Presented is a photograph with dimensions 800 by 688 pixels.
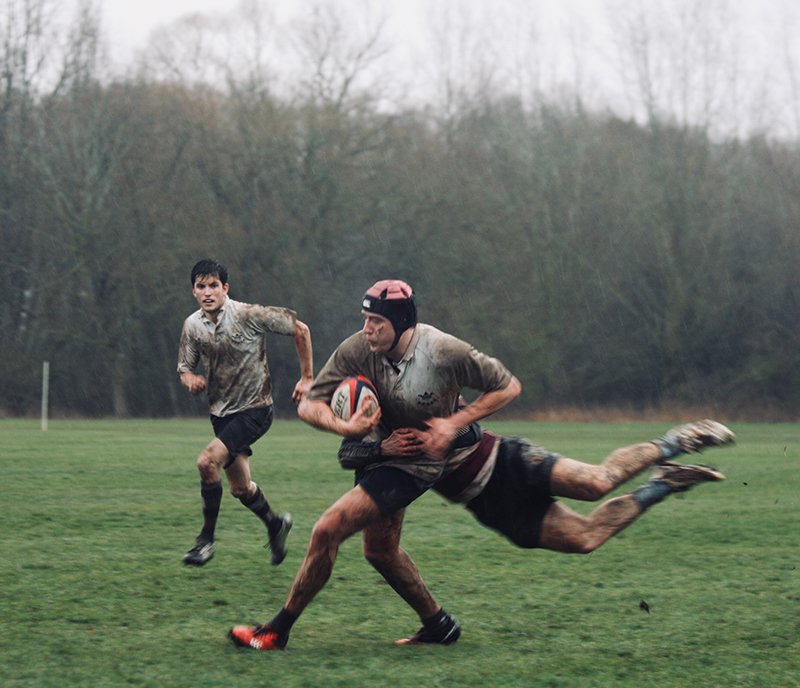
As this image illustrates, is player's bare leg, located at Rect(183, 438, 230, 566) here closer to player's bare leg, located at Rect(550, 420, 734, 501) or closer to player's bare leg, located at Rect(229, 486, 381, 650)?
player's bare leg, located at Rect(229, 486, 381, 650)

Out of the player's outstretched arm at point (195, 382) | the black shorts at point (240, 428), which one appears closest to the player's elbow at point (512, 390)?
the player's outstretched arm at point (195, 382)

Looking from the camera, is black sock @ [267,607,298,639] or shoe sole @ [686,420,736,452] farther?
shoe sole @ [686,420,736,452]

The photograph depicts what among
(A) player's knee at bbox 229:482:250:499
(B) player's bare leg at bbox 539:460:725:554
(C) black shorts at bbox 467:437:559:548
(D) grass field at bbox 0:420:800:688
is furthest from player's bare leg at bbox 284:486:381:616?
(A) player's knee at bbox 229:482:250:499

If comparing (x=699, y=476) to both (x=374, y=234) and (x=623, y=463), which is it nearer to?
(x=623, y=463)

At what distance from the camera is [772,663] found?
19.1ft

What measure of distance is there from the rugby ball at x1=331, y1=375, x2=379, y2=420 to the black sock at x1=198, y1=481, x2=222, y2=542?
340 centimetres

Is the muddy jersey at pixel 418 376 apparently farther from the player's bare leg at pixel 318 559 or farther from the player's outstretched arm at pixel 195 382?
the player's outstretched arm at pixel 195 382

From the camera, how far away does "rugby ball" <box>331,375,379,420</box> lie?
579 centimetres

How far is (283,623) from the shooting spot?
604 centimetres

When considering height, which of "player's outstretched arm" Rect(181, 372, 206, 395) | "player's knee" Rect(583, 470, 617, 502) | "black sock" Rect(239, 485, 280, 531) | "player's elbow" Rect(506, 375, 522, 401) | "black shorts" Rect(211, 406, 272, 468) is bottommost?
"black sock" Rect(239, 485, 280, 531)

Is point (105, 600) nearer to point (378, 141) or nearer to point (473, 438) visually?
point (473, 438)

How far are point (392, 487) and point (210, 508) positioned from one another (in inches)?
135

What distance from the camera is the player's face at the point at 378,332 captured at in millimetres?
5801

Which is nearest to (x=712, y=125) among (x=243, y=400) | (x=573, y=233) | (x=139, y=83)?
(x=573, y=233)
